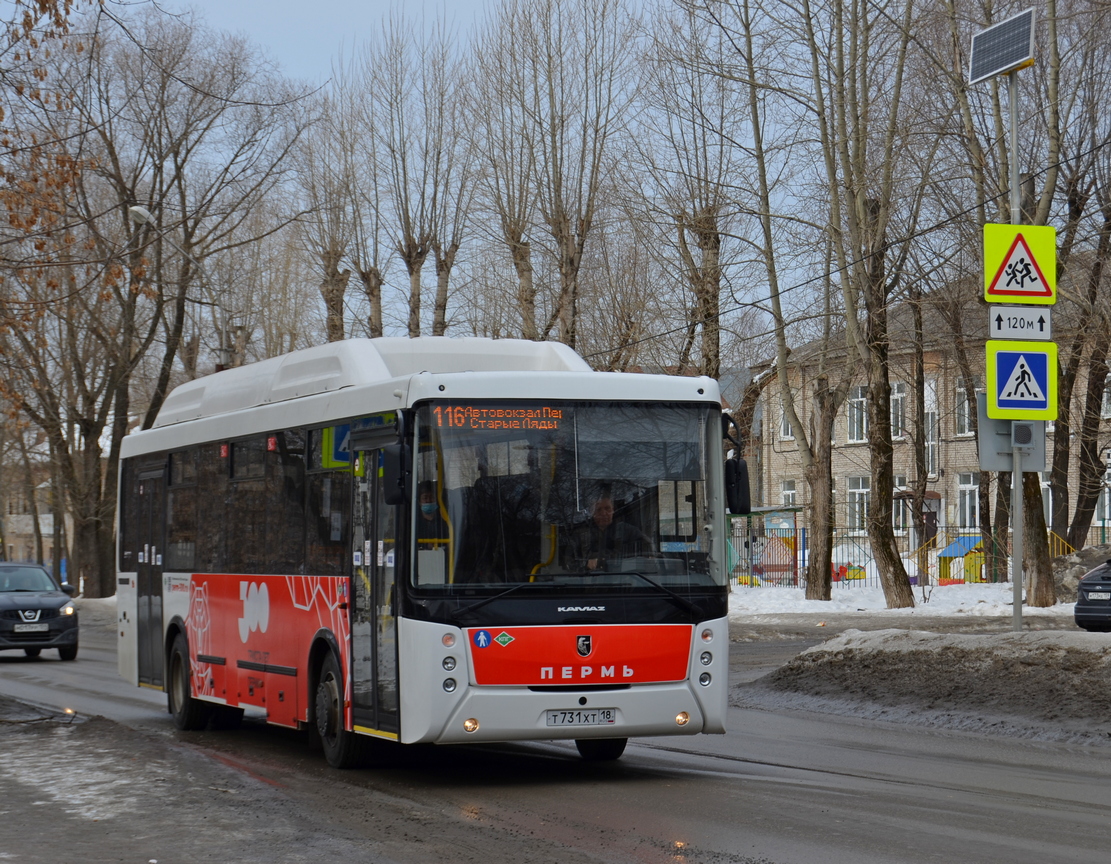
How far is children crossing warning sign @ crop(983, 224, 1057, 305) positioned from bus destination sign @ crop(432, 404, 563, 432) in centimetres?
568

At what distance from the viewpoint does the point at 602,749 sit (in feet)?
36.2

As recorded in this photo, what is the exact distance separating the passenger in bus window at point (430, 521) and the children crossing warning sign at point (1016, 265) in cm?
646

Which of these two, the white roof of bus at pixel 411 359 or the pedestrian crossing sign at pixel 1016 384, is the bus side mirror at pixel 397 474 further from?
the pedestrian crossing sign at pixel 1016 384

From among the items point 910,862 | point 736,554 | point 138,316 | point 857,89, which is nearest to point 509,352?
point 910,862

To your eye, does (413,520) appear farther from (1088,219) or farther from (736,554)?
(736,554)

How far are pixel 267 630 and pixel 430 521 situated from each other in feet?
10.3

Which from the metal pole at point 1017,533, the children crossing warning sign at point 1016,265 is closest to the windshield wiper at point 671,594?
the metal pole at point 1017,533

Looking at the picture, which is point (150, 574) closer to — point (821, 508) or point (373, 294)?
point (821, 508)

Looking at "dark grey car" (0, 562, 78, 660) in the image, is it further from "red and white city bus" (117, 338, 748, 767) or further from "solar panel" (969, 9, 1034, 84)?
"solar panel" (969, 9, 1034, 84)

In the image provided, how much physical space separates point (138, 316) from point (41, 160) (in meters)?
30.7

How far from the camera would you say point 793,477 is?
2731 inches

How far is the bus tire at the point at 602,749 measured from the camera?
11.0 meters

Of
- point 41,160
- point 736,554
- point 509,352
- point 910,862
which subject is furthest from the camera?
point 736,554

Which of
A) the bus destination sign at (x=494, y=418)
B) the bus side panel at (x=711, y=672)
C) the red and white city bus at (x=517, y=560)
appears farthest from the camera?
the bus side panel at (x=711, y=672)
